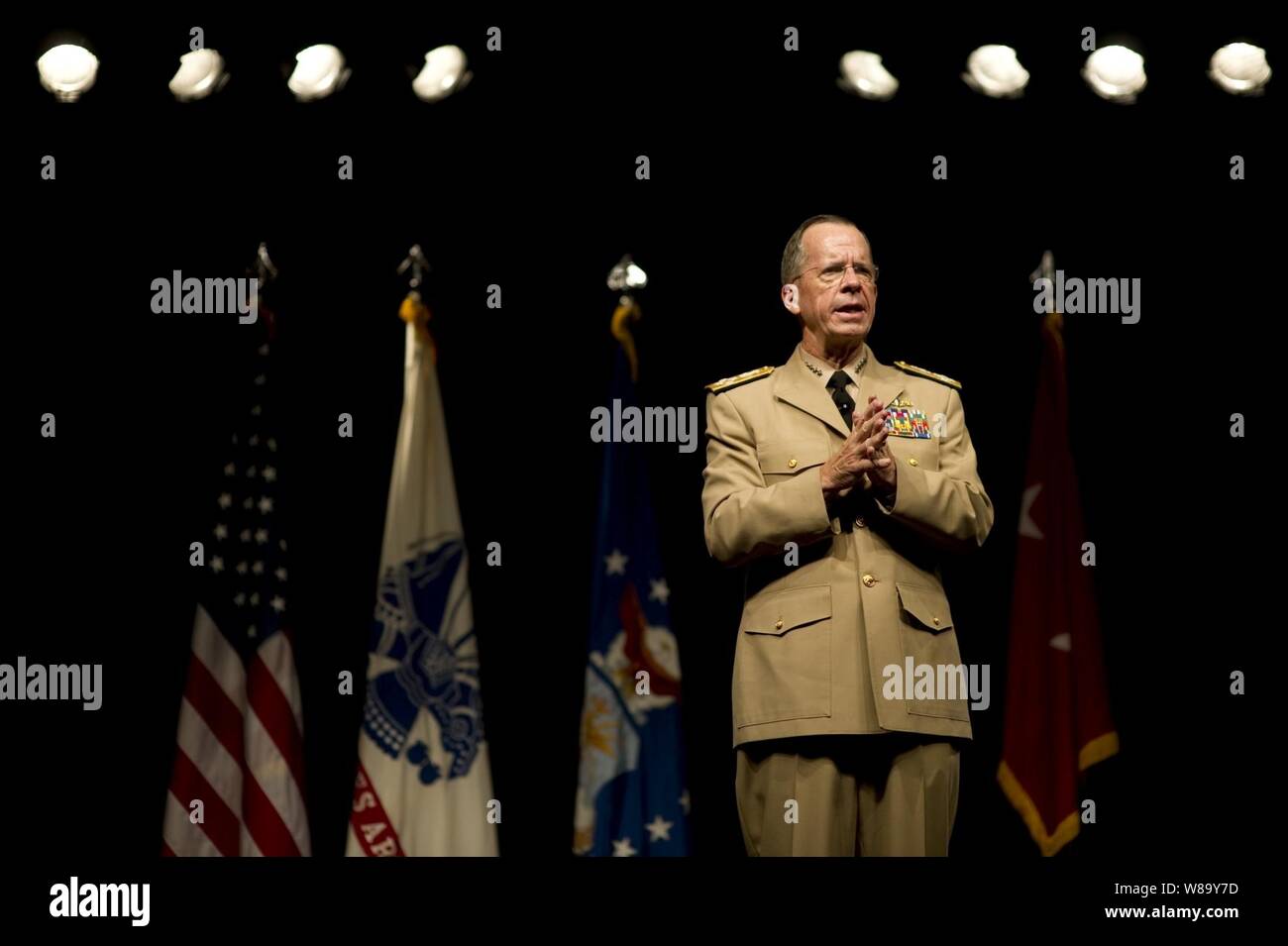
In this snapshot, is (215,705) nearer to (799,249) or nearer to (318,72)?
(318,72)

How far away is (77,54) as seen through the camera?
15.5 feet

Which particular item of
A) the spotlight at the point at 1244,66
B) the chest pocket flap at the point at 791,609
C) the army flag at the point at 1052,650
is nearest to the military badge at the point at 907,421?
the chest pocket flap at the point at 791,609

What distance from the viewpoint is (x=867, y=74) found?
4.79m

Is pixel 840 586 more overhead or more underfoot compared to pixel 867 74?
more underfoot

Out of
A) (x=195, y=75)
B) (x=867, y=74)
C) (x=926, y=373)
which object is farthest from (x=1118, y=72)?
(x=195, y=75)

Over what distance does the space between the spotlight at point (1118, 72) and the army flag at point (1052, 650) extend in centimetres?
62

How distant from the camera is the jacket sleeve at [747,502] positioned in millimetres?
3494

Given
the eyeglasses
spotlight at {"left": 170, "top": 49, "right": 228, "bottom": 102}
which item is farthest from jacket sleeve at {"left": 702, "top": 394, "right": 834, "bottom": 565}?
spotlight at {"left": 170, "top": 49, "right": 228, "bottom": 102}

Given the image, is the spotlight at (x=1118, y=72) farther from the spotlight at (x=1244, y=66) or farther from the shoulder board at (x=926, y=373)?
the shoulder board at (x=926, y=373)

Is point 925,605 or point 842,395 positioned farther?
point 842,395

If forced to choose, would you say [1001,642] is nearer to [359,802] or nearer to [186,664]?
[359,802]

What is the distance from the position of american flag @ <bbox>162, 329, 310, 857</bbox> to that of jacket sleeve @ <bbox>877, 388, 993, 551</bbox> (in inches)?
80.4

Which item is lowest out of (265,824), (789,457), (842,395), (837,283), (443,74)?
(265,824)

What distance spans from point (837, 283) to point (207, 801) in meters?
2.28
